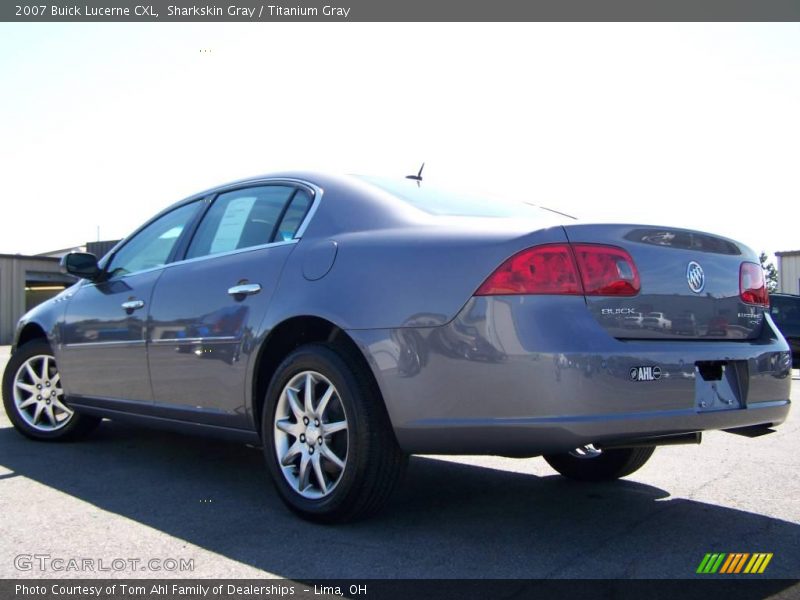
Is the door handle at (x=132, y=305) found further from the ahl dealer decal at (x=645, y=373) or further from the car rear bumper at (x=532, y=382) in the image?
the ahl dealer decal at (x=645, y=373)

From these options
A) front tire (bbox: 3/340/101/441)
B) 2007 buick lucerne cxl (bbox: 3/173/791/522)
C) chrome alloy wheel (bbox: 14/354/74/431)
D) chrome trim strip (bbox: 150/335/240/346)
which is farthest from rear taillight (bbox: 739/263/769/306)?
chrome alloy wheel (bbox: 14/354/74/431)

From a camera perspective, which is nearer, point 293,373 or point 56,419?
point 293,373

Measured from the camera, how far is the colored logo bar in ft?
9.18

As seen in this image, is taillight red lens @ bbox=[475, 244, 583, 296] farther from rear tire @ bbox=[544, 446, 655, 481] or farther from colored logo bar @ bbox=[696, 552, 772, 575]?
rear tire @ bbox=[544, 446, 655, 481]

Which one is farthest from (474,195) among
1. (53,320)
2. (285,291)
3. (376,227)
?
(53,320)

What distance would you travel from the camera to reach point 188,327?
13.3ft

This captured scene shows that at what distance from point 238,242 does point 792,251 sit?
29.0m

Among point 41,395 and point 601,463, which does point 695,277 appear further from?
point 41,395

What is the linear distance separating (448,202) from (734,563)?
1.89 meters

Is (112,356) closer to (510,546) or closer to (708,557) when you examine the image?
(510,546)

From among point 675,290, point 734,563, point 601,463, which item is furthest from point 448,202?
point 734,563

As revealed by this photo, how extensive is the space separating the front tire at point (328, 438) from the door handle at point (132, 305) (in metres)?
1.33

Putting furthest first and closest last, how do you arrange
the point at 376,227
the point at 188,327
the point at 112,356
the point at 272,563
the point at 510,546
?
the point at 112,356
the point at 188,327
the point at 376,227
the point at 510,546
the point at 272,563

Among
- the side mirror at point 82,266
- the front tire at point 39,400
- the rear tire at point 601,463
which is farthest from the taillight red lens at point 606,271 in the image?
the front tire at point 39,400
